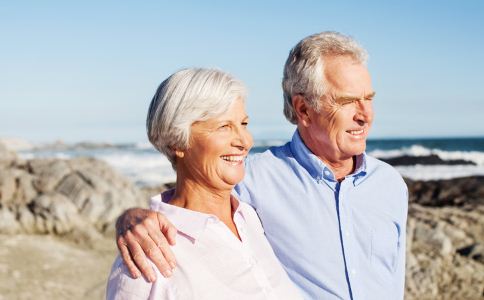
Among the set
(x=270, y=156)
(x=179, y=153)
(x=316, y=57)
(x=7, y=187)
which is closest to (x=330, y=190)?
(x=270, y=156)

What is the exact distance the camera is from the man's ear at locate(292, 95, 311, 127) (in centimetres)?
313

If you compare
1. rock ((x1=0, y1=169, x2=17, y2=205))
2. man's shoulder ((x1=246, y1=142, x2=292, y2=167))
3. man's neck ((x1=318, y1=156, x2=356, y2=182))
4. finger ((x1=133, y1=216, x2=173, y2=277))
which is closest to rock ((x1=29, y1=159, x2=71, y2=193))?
rock ((x1=0, y1=169, x2=17, y2=205))

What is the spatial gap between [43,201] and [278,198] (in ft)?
25.0

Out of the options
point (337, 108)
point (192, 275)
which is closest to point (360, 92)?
point (337, 108)

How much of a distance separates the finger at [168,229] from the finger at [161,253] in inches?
0.9

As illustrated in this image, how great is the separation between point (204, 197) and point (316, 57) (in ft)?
3.39

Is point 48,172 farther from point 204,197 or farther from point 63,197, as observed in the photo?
point 204,197

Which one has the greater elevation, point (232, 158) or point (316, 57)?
point (316, 57)

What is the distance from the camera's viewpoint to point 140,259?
2.03 metres

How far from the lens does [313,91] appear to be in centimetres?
306

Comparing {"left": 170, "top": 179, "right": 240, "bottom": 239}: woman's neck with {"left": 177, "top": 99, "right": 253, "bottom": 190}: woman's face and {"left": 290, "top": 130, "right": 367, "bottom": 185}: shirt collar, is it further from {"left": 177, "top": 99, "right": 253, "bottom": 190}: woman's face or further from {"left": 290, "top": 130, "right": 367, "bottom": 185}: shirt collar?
{"left": 290, "top": 130, "right": 367, "bottom": 185}: shirt collar

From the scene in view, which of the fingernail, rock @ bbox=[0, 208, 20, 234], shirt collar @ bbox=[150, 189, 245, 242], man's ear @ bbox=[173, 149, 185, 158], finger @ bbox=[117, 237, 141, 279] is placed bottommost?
rock @ bbox=[0, 208, 20, 234]

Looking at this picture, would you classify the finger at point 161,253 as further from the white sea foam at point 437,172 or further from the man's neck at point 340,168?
the white sea foam at point 437,172

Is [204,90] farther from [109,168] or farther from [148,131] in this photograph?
[109,168]
